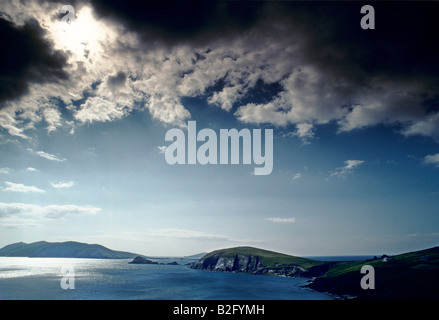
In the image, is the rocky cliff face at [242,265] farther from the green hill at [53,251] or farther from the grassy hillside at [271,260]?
the green hill at [53,251]

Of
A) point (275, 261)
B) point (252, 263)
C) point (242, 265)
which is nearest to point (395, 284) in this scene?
→ point (275, 261)

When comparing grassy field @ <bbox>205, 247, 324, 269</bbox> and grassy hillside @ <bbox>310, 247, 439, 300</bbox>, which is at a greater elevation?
grassy hillside @ <bbox>310, 247, 439, 300</bbox>

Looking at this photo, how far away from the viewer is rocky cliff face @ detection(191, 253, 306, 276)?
76600 millimetres

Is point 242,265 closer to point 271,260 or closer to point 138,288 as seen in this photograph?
point 271,260

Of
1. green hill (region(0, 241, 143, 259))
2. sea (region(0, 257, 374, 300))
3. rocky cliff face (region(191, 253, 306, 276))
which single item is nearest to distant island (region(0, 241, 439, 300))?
rocky cliff face (region(191, 253, 306, 276))

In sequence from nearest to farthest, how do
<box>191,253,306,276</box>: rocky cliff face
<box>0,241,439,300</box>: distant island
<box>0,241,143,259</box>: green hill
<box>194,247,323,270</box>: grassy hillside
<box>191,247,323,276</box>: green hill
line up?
<box>0,241,439,300</box>: distant island < <box>191,247,323,276</box>: green hill < <box>191,253,306,276</box>: rocky cliff face < <box>194,247,323,270</box>: grassy hillside < <box>0,241,143,259</box>: green hill

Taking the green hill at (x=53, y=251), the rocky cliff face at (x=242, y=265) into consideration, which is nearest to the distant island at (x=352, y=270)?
the rocky cliff face at (x=242, y=265)

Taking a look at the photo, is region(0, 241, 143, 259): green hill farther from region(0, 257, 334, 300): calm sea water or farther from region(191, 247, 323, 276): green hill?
region(0, 257, 334, 300): calm sea water

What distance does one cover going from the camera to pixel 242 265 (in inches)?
3450

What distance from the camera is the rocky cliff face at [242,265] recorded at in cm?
7660
